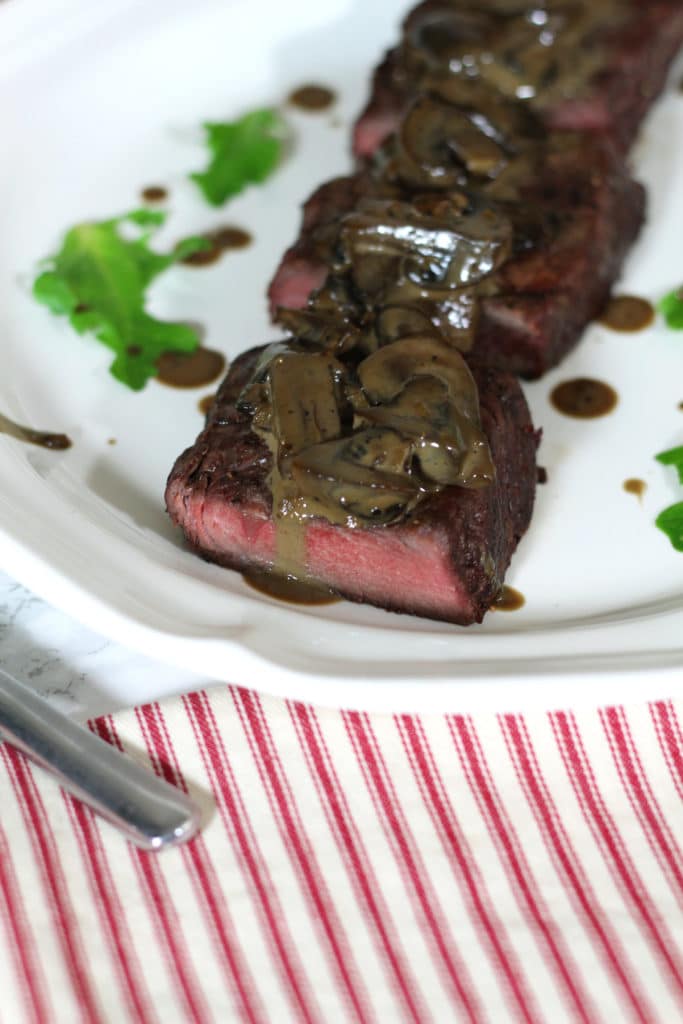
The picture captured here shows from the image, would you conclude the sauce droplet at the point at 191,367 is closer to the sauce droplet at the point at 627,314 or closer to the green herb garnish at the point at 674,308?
the sauce droplet at the point at 627,314

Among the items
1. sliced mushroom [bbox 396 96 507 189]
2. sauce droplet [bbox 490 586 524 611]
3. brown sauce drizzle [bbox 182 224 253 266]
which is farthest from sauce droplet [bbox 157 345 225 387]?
sauce droplet [bbox 490 586 524 611]

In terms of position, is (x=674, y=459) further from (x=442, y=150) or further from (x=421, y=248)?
(x=442, y=150)

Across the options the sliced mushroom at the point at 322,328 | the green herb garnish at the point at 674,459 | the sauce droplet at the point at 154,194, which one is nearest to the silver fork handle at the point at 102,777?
the sliced mushroom at the point at 322,328

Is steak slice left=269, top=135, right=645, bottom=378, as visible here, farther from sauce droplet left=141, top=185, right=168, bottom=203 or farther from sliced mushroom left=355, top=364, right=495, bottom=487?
sauce droplet left=141, top=185, right=168, bottom=203

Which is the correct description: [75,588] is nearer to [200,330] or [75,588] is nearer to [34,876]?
[34,876]

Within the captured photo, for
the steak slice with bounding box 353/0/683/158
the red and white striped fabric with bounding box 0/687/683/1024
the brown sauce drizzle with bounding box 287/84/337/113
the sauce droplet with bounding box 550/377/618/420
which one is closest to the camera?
the red and white striped fabric with bounding box 0/687/683/1024

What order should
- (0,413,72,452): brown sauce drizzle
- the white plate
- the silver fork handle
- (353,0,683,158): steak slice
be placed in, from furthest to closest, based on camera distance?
1. (353,0,683,158): steak slice
2. (0,413,72,452): brown sauce drizzle
3. the white plate
4. the silver fork handle

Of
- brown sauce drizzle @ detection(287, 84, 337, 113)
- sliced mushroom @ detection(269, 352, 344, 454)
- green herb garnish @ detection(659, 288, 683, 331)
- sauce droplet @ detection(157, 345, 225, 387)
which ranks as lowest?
green herb garnish @ detection(659, 288, 683, 331)

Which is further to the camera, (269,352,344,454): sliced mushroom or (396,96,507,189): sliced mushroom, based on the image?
(396,96,507,189): sliced mushroom
